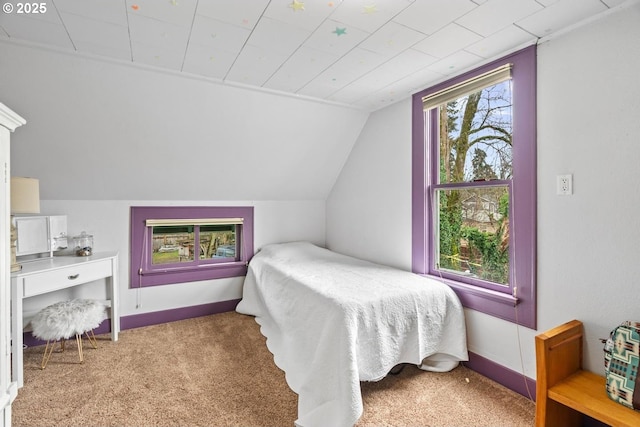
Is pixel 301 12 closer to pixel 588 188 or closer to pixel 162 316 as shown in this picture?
pixel 588 188

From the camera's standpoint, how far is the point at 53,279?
2213 mm

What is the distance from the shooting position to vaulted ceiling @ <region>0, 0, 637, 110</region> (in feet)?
4.85

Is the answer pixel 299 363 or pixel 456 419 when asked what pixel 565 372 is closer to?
pixel 456 419

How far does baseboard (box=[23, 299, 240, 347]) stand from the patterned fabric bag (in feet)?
9.91

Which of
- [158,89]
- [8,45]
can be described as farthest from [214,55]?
[8,45]

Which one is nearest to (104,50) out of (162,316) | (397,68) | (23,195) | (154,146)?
(154,146)

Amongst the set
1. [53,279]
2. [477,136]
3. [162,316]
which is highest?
[477,136]

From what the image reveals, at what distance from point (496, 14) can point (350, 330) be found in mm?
1785

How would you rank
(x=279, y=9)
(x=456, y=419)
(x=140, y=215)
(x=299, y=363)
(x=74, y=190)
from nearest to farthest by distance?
(x=279, y=9), (x=456, y=419), (x=299, y=363), (x=74, y=190), (x=140, y=215)

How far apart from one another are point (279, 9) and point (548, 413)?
91.1 inches

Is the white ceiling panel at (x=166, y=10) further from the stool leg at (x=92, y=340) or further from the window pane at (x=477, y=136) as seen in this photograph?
the stool leg at (x=92, y=340)

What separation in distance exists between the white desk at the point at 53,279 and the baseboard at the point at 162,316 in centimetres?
11

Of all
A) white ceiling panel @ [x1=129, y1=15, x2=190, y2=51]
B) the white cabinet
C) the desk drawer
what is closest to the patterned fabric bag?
the white cabinet

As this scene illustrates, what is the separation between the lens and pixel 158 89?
229 centimetres
